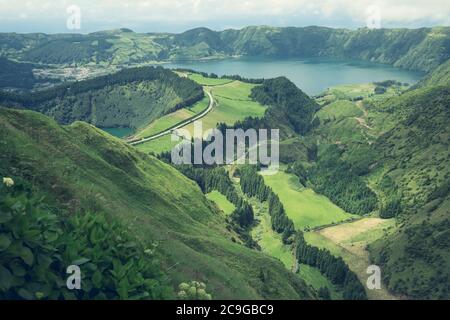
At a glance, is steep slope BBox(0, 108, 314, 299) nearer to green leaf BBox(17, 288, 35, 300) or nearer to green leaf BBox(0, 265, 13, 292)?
green leaf BBox(0, 265, 13, 292)

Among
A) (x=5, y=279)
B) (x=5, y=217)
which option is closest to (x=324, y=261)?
(x=5, y=217)

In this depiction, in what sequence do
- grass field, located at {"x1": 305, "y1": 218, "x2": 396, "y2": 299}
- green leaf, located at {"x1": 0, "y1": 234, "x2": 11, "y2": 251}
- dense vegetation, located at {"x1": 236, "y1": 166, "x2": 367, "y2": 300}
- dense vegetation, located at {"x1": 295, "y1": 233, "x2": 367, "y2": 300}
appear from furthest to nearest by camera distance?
1. grass field, located at {"x1": 305, "y1": 218, "x2": 396, "y2": 299}
2. dense vegetation, located at {"x1": 236, "y1": 166, "x2": 367, "y2": 300}
3. dense vegetation, located at {"x1": 295, "y1": 233, "x2": 367, "y2": 300}
4. green leaf, located at {"x1": 0, "y1": 234, "x2": 11, "y2": 251}

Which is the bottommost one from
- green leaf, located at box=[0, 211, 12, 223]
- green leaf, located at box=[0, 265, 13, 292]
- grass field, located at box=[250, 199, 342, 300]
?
grass field, located at box=[250, 199, 342, 300]

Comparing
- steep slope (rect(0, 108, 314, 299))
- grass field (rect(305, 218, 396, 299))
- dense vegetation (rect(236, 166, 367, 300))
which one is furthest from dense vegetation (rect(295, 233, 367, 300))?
steep slope (rect(0, 108, 314, 299))

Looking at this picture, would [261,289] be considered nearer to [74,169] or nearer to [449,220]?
[74,169]

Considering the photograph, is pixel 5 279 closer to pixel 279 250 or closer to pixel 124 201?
pixel 124 201

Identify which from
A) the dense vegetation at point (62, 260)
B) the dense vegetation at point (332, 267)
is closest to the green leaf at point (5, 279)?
the dense vegetation at point (62, 260)
